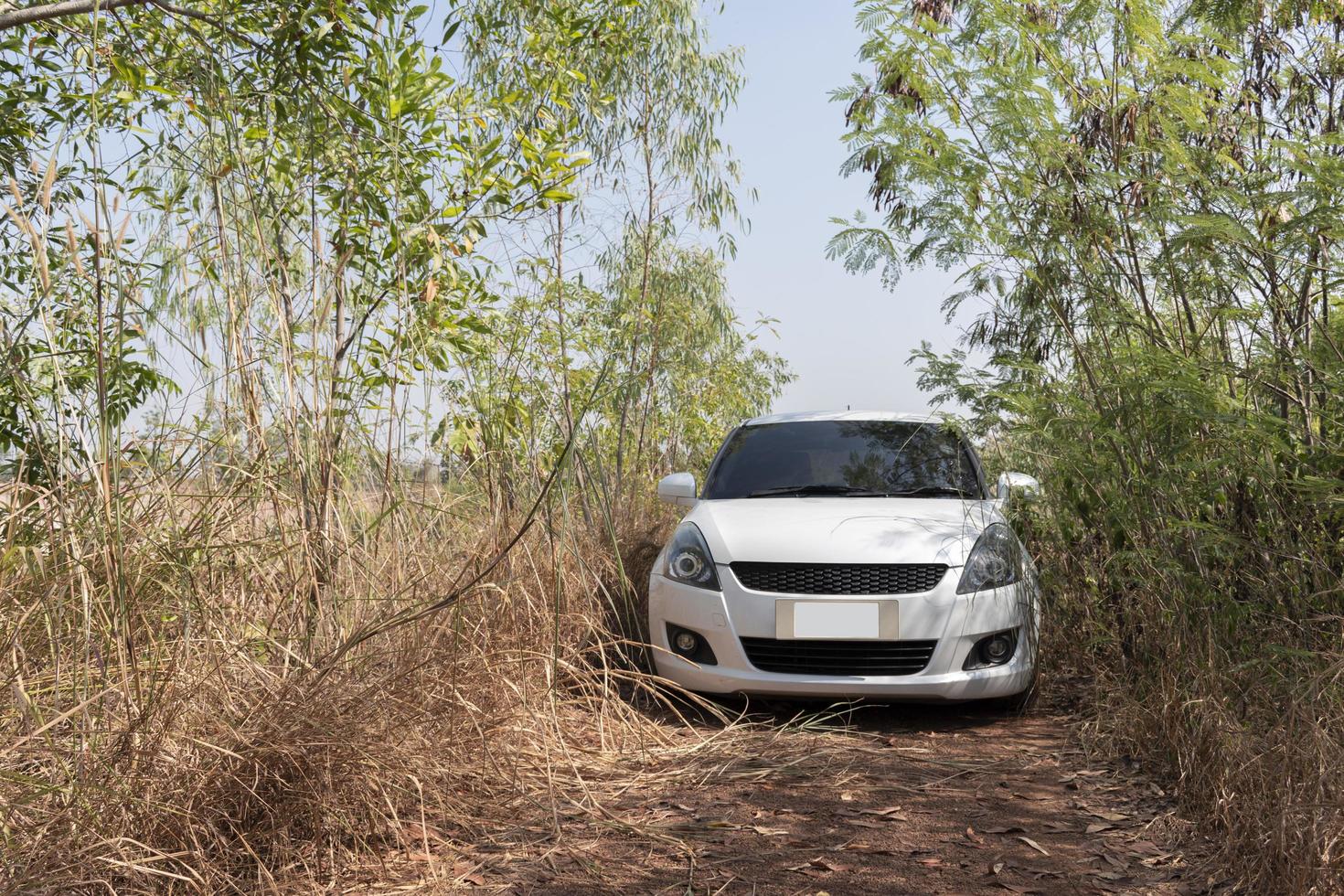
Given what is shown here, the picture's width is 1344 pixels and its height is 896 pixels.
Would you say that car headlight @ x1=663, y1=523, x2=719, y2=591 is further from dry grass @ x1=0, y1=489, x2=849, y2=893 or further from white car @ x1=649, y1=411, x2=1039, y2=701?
dry grass @ x1=0, y1=489, x2=849, y2=893

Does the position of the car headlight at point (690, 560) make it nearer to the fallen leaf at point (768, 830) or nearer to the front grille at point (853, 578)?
the front grille at point (853, 578)

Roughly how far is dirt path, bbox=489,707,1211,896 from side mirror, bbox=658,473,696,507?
4.77 feet

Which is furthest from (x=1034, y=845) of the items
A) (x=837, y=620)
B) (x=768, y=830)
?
(x=837, y=620)

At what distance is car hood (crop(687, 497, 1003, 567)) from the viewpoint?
456cm

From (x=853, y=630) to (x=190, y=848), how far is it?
2664mm

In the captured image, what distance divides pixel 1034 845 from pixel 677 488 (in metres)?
2.59

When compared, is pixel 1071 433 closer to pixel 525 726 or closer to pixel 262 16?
pixel 525 726

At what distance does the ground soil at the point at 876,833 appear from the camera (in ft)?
9.64

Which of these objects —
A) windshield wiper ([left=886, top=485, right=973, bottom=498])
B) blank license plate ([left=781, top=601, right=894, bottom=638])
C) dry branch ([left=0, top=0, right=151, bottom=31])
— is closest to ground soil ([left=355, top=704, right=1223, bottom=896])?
blank license plate ([left=781, top=601, right=894, bottom=638])

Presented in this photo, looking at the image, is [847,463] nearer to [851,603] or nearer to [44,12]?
[851,603]

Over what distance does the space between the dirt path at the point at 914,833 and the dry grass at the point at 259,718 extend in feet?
0.64

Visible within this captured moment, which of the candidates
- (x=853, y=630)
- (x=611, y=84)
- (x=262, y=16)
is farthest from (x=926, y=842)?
(x=611, y=84)

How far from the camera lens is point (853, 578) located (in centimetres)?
451

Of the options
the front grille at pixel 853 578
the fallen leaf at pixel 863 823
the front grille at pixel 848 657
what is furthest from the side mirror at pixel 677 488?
the fallen leaf at pixel 863 823
